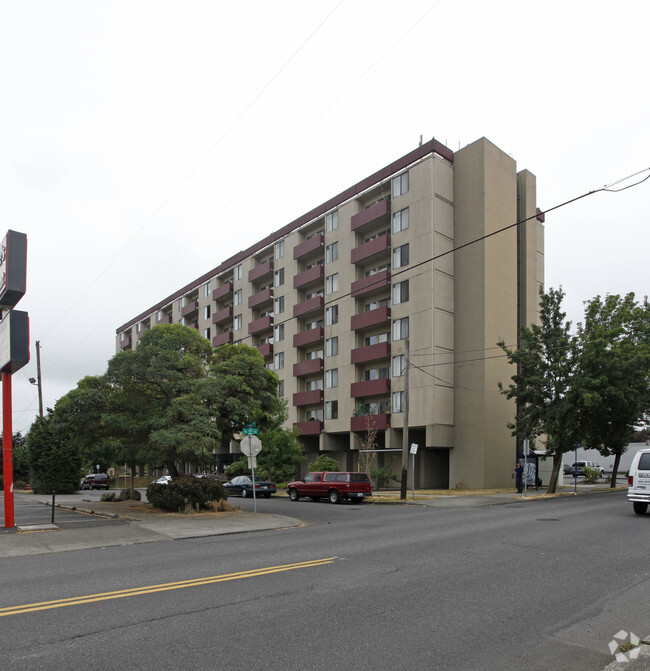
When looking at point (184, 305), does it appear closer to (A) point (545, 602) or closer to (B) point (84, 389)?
(B) point (84, 389)

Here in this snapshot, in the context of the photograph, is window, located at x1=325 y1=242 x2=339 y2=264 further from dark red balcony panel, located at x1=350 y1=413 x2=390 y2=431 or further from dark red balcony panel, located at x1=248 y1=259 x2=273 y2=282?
A: dark red balcony panel, located at x1=350 y1=413 x2=390 y2=431

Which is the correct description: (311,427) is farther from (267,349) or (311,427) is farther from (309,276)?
(309,276)

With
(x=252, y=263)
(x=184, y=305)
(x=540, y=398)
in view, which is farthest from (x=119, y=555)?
(x=184, y=305)

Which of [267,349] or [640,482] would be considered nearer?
[640,482]

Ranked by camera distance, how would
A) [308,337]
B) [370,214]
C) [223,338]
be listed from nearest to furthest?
[370,214] → [308,337] → [223,338]

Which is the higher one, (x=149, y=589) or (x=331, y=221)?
(x=331, y=221)

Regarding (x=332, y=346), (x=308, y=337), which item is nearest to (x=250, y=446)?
(x=332, y=346)

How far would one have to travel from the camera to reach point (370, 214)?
43.6 meters

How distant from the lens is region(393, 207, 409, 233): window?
4106 centimetres

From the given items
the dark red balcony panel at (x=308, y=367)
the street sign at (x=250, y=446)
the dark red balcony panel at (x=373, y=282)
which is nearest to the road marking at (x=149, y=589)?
the street sign at (x=250, y=446)

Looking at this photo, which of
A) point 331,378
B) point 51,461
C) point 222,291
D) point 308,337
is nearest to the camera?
point 51,461

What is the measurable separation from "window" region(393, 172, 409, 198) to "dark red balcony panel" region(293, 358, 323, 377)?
1448 centimetres

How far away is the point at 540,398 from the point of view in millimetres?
32219

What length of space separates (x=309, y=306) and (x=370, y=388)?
10.7m
